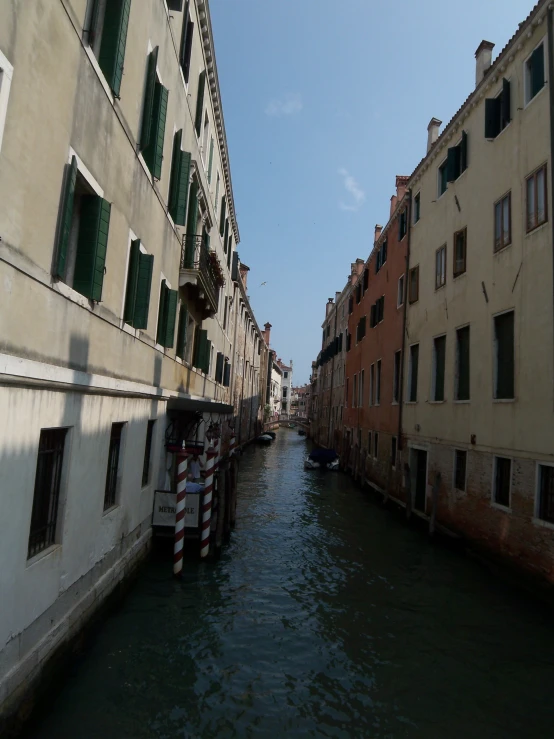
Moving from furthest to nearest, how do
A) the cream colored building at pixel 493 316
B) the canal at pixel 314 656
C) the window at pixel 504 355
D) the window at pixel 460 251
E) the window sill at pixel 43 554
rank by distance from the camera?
the window at pixel 460 251 → the window at pixel 504 355 → the cream colored building at pixel 493 316 → the canal at pixel 314 656 → the window sill at pixel 43 554

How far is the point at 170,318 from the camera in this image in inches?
380

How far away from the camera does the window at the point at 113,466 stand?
22.4ft

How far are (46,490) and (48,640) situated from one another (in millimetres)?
1284

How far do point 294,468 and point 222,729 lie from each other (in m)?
22.7

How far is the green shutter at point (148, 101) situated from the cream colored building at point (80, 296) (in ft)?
Result: 0.09

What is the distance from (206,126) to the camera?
1362 cm

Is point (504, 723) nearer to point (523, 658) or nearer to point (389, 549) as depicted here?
point (523, 658)

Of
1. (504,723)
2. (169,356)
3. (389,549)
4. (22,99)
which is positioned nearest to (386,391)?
(389,549)

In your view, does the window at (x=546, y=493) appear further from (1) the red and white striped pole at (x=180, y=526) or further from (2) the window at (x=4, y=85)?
(2) the window at (x=4, y=85)

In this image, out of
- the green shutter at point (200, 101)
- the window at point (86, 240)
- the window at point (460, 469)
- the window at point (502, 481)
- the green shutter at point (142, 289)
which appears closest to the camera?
the window at point (86, 240)

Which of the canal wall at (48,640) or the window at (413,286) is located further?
the window at (413,286)

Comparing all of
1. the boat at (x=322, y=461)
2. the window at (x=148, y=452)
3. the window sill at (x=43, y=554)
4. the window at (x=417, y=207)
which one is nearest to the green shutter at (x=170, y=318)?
the window at (x=148, y=452)

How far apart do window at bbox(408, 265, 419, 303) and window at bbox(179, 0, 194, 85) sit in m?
8.28

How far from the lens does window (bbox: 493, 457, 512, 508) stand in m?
9.45
